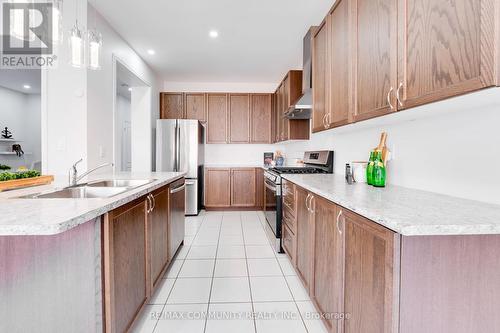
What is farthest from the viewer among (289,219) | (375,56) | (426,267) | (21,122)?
(21,122)

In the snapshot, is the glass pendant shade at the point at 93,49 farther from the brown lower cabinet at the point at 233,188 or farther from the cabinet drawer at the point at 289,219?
the brown lower cabinet at the point at 233,188

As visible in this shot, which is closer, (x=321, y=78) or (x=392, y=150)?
(x=392, y=150)

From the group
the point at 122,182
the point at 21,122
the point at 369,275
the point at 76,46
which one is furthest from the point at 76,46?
the point at 21,122

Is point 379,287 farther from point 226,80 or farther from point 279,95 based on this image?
point 226,80

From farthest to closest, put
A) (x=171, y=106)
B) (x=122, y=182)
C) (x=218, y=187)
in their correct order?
1. (x=171, y=106)
2. (x=218, y=187)
3. (x=122, y=182)

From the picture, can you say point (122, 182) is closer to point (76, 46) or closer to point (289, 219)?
point (76, 46)

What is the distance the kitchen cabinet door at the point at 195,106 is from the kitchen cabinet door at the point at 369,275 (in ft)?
13.8

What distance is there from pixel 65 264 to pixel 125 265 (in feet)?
1.07

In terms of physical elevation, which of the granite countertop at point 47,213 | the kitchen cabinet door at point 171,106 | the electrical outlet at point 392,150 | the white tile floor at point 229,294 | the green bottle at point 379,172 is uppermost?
the kitchen cabinet door at point 171,106

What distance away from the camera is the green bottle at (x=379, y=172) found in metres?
1.67

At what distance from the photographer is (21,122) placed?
19.9 ft

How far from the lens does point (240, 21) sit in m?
2.85

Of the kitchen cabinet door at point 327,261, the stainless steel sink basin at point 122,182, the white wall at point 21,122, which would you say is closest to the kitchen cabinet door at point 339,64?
the kitchen cabinet door at point 327,261

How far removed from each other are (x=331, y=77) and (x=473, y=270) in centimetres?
159
